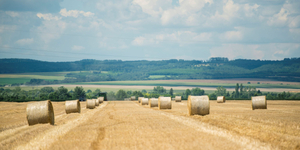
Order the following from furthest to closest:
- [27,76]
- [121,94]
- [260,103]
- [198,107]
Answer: [121,94] < [27,76] < [260,103] < [198,107]

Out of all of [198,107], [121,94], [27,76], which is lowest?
[121,94]

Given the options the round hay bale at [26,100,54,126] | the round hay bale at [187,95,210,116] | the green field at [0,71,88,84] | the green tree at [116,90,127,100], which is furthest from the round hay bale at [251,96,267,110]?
the green tree at [116,90,127,100]

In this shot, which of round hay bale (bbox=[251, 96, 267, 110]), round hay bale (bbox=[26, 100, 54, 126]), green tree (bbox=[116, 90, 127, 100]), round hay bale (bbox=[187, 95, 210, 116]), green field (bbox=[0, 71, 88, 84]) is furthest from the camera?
green tree (bbox=[116, 90, 127, 100])

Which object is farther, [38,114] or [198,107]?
[198,107]

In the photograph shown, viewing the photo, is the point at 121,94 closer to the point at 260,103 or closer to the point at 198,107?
the point at 260,103

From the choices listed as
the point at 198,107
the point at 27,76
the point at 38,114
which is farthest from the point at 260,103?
the point at 27,76

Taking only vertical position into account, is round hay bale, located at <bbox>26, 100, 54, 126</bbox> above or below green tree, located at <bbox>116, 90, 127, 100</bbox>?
above

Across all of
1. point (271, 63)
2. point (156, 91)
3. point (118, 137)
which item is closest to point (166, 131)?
point (118, 137)

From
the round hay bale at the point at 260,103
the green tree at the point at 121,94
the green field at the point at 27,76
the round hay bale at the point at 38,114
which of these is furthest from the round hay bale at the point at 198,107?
the green tree at the point at 121,94

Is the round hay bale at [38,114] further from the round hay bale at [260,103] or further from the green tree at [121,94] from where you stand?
the green tree at [121,94]

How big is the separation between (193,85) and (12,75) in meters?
95.9

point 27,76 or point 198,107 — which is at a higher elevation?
point 27,76

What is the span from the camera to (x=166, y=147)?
851 centimetres

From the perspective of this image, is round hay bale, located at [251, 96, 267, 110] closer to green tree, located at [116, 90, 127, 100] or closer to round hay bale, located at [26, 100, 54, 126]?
round hay bale, located at [26, 100, 54, 126]
